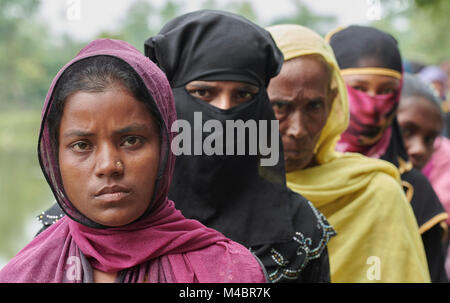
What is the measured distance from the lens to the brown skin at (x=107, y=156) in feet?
5.92

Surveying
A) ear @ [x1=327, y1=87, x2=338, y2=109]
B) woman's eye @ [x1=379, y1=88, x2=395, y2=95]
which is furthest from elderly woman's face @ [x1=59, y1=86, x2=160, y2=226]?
woman's eye @ [x1=379, y1=88, x2=395, y2=95]

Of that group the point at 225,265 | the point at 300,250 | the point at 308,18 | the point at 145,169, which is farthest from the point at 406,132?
the point at 308,18

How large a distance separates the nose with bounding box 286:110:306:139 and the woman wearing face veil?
13.4 inches

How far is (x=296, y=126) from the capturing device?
315 centimetres

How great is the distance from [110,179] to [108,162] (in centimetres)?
6

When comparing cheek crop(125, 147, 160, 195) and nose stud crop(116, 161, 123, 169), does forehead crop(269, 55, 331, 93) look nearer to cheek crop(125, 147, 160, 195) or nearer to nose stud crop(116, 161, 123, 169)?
cheek crop(125, 147, 160, 195)

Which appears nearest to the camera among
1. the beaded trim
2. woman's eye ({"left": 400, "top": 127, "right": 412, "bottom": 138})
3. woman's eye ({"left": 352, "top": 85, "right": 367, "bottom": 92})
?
the beaded trim

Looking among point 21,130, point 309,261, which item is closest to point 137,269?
point 309,261

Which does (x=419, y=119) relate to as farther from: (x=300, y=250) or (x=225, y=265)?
(x=225, y=265)

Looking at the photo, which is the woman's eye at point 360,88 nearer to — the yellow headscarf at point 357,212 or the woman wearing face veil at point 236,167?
the yellow headscarf at point 357,212

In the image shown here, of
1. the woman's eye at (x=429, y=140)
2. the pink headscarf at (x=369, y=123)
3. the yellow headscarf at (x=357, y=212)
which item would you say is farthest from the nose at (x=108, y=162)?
A: the woman's eye at (x=429, y=140)

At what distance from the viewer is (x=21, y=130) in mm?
18406

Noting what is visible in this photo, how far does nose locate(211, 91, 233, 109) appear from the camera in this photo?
105 inches

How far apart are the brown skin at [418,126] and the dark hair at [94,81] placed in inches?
135
